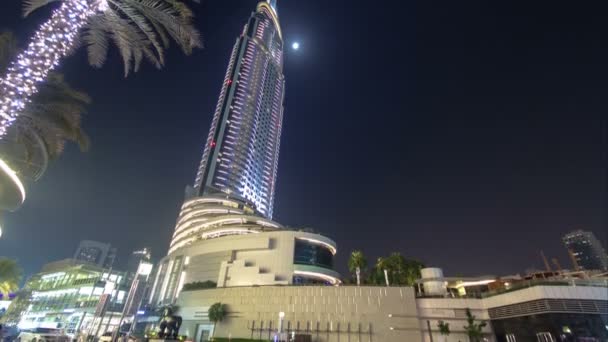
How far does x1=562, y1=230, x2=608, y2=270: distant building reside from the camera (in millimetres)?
170250

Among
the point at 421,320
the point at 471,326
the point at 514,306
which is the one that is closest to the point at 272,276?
the point at 421,320

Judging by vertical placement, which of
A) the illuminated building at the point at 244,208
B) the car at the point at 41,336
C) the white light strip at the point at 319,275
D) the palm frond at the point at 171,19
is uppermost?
the illuminated building at the point at 244,208

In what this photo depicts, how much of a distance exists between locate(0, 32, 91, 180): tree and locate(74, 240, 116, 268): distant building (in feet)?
680

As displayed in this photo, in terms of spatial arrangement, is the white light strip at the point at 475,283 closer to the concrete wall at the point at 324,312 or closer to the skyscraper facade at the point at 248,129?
the concrete wall at the point at 324,312

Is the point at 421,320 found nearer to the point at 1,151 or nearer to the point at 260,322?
the point at 260,322

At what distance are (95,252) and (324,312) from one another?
20376 cm

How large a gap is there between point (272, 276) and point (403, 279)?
Result: 2838 centimetres

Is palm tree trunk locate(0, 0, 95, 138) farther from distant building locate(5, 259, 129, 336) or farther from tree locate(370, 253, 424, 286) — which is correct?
distant building locate(5, 259, 129, 336)

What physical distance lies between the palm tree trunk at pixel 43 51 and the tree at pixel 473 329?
46.2 metres

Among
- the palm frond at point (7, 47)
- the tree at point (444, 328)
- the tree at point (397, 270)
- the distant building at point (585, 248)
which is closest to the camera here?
the palm frond at point (7, 47)

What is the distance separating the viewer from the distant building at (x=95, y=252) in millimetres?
174625

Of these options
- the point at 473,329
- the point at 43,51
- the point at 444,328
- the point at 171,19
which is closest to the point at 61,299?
the point at 444,328

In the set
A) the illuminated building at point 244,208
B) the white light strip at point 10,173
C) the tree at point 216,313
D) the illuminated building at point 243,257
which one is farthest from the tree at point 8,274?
the white light strip at point 10,173

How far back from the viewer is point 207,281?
63.4 meters
